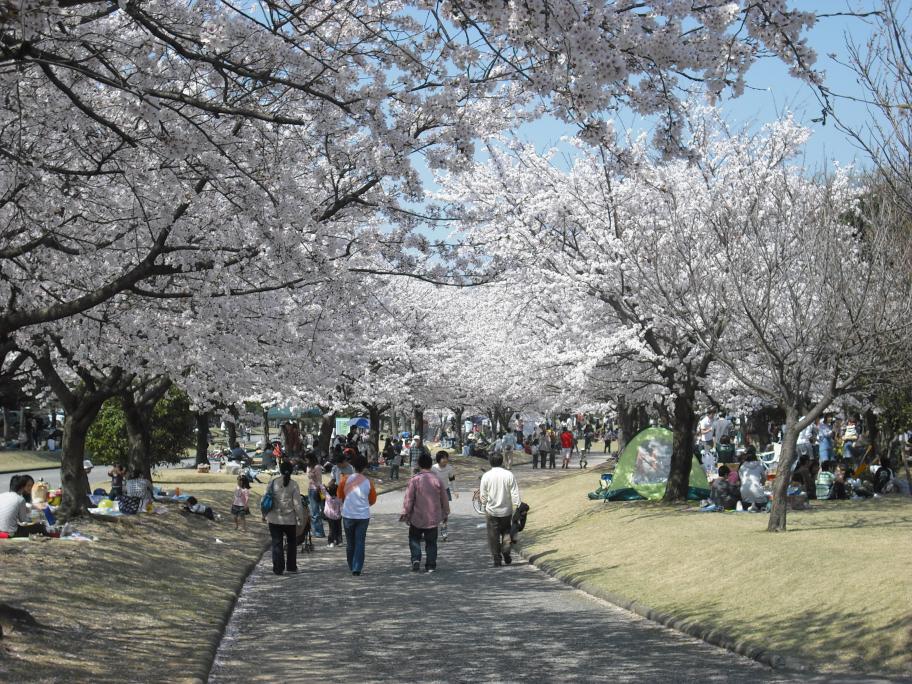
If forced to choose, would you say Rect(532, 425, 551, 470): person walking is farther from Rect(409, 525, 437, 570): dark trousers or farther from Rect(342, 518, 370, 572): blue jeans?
Rect(342, 518, 370, 572): blue jeans

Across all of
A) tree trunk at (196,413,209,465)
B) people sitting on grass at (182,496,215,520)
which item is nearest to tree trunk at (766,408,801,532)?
people sitting on grass at (182,496,215,520)

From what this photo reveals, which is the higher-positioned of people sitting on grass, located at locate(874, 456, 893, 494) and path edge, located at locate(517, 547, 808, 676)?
people sitting on grass, located at locate(874, 456, 893, 494)

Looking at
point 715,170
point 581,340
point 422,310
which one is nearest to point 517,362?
point 581,340

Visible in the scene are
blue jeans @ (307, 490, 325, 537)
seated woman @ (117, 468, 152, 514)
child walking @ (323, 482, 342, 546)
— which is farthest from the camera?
blue jeans @ (307, 490, 325, 537)

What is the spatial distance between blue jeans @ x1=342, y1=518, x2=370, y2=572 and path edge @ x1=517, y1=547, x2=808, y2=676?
9.38 ft

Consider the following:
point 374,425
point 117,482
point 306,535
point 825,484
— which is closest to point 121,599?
point 306,535

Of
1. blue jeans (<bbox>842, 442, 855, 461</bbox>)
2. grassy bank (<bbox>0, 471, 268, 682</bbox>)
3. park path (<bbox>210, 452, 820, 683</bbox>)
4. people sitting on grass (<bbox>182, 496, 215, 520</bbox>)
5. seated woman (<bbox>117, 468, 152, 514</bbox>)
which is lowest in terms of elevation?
park path (<bbox>210, 452, 820, 683</bbox>)

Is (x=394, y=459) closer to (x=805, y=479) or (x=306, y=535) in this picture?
(x=805, y=479)

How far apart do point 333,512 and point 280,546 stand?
3.76 m

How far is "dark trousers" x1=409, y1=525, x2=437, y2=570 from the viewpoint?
16000mm

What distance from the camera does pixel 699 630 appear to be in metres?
10.7

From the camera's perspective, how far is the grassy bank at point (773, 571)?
956 centimetres

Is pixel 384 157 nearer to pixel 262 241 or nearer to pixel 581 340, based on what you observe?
pixel 262 241

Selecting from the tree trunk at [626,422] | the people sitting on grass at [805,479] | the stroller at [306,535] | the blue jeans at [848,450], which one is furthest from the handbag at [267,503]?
the tree trunk at [626,422]
